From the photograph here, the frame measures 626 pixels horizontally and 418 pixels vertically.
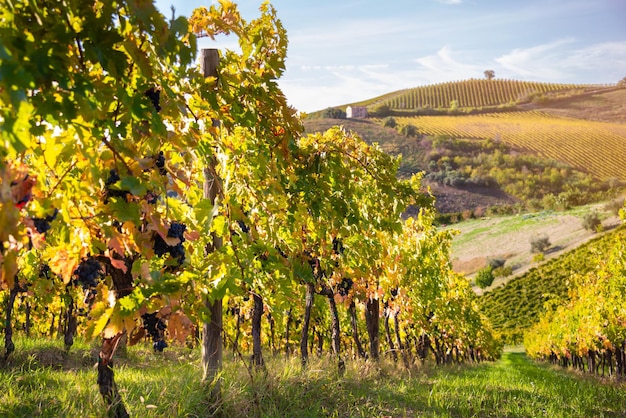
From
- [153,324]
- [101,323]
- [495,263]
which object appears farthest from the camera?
[495,263]

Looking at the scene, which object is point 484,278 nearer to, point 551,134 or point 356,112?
point 551,134

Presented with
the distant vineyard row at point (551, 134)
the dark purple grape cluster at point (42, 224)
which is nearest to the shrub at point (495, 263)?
the distant vineyard row at point (551, 134)

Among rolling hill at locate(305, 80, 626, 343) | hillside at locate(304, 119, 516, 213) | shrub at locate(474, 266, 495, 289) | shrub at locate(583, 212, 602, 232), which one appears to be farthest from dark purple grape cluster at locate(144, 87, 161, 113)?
hillside at locate(304, 119, 516, 213)

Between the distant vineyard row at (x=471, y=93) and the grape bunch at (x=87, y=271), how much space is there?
123m

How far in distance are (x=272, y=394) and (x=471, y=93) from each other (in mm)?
133656

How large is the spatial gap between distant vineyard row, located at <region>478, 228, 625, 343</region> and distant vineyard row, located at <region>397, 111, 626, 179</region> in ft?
160

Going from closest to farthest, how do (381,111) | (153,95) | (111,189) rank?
(153,95) → (111,189) → (381,111)

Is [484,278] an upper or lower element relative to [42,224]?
lower

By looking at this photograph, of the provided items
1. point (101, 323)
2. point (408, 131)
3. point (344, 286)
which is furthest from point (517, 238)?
point (101, 323)

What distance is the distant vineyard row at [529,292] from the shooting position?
4400 cm

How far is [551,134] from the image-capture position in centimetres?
10294

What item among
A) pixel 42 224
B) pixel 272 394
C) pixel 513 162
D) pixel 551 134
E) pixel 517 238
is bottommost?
pixel 517 238

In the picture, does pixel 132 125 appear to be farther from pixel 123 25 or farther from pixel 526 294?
pixel 526 294

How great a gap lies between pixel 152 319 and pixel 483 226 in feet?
255
